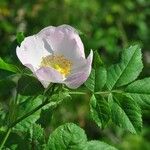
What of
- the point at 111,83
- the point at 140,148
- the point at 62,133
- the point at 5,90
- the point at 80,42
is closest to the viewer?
the point at 62,133

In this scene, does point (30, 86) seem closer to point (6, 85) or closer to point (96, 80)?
point (96, 80)

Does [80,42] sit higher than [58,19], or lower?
higher

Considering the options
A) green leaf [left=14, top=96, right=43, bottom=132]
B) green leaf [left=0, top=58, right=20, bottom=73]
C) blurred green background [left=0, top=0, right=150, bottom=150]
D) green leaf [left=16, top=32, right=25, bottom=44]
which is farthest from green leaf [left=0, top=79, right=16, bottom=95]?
blurred green background [left=0, top=0, right=150, bottom=150]

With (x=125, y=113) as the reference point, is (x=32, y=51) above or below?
above

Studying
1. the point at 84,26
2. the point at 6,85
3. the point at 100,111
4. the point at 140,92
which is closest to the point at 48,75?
the point at 100,111

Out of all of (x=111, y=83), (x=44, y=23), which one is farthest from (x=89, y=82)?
(x=44, y=23)

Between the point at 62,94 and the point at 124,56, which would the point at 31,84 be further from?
the point at 124,56

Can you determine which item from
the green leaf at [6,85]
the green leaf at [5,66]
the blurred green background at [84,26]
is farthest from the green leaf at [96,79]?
the blurred green background at [84,26]
